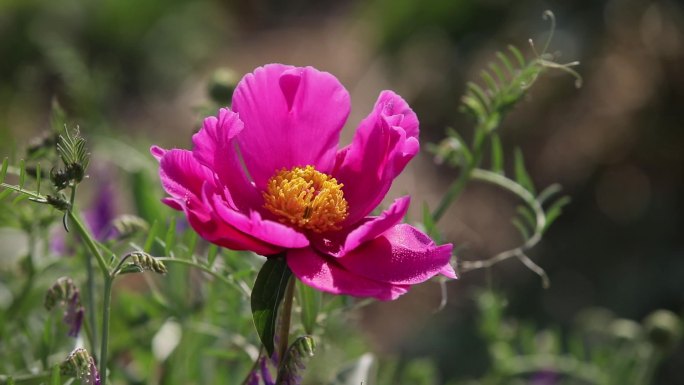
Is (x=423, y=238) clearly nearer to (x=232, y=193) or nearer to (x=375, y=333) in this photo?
(x=232, y=193)

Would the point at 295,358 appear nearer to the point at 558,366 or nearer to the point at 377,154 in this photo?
the point at 377,154

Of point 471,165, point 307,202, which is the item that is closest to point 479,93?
point 471,165

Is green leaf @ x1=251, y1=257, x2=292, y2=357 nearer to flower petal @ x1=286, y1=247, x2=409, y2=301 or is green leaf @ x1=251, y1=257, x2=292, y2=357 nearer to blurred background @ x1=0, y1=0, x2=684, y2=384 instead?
flower petal @ x1=286, y1=247, x2=409, y2=301

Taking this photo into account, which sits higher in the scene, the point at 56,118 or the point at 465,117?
the point at 56,118

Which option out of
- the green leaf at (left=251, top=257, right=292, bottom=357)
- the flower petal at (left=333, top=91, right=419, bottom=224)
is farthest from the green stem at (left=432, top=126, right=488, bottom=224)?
the green leaf at (left=251, top=257, right=292, bottom=357)

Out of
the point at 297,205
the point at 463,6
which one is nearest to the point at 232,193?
the point at 297,205
